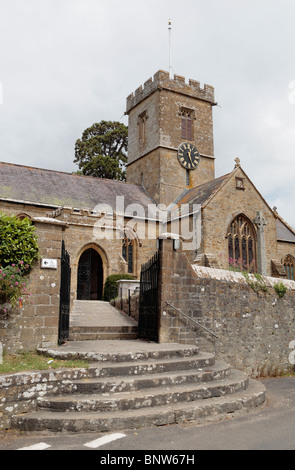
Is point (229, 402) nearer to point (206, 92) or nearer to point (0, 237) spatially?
point (0, 237)

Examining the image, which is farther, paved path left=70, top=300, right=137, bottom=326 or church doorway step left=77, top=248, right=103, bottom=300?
church doorway step left=77, top=248, right=103, bottom=300

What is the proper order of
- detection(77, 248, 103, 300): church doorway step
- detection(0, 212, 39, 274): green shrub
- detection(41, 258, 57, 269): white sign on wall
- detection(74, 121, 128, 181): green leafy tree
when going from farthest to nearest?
detection(74, 121, 128, 181): green leafy tree
detection(77, 248, 103, 300): church doorway step
detection(41, 258, 57, 269): white sign on wall
detection(0, 212, 39, 274): green shrub

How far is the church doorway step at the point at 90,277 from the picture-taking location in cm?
2147

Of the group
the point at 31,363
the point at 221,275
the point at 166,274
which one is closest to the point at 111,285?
the point at 221,275

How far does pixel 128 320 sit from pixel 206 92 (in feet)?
78.2

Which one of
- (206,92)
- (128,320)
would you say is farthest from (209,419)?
(206,92)

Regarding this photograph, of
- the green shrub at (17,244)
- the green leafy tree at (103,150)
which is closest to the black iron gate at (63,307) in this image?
the green shrub at (17,244)

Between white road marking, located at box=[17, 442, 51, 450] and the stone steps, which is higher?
the stone steps

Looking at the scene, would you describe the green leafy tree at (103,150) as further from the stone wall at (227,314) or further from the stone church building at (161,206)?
the stone wall at (227,314)

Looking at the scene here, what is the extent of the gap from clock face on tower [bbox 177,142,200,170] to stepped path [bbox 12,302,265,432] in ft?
72.5

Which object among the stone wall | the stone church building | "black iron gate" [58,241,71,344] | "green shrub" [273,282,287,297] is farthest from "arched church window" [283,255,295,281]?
"black iron gate" [58,241,71,344]

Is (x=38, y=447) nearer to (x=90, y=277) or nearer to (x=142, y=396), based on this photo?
(x=142, y=396)

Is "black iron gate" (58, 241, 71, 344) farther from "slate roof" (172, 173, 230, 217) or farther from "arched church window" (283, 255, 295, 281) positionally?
"arched church window" (283, 255, 295, 281)

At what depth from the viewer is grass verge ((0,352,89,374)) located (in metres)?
5.76
